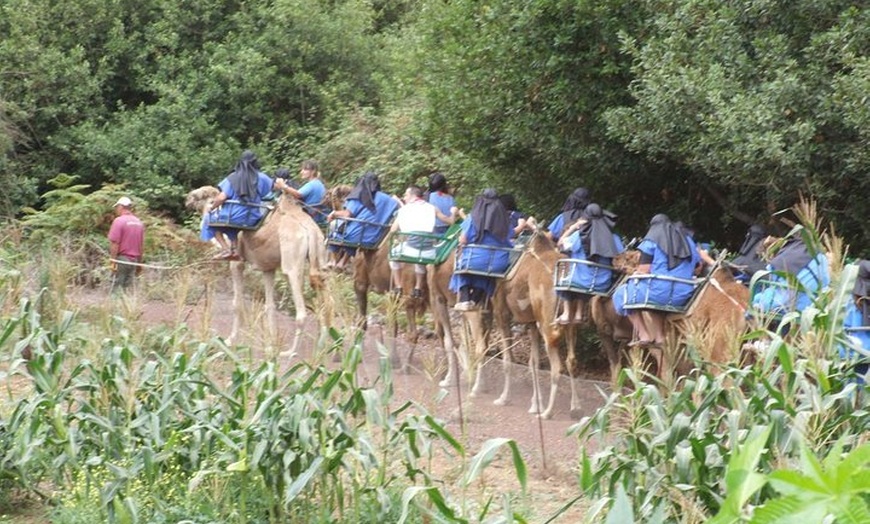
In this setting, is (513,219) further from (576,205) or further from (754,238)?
(754,238)

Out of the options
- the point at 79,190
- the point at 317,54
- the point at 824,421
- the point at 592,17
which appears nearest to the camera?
the point at 824,421

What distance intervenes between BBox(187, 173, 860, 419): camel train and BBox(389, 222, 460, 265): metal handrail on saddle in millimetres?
31

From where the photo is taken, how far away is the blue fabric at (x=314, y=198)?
59.2 ft

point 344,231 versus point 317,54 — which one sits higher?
point 317,54

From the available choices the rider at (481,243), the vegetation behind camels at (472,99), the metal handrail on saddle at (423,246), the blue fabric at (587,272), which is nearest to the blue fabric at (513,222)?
the rider at (481,243)

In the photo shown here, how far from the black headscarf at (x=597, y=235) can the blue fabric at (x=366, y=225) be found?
3671 mm

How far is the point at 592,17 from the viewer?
49.6 ft

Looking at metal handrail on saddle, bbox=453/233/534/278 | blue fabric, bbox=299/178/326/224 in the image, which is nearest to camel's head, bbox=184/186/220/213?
blue fabric, bbox=299/178/326/224

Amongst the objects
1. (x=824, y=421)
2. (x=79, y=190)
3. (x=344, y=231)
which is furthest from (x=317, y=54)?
(x=824, y=421)

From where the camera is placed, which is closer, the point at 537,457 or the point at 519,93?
the point at 537,457

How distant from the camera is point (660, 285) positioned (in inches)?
512

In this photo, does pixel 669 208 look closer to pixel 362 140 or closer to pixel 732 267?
pixel 732 267

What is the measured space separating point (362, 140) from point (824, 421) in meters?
19.0

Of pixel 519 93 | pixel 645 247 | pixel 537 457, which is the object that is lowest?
pixel 537 457
